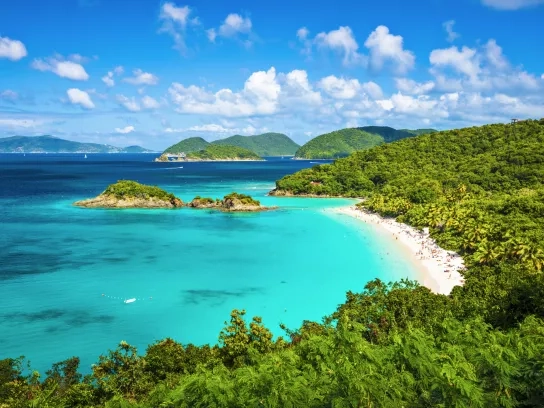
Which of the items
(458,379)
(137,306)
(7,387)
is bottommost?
(137,306)

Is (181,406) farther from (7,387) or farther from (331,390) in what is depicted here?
(7,387)

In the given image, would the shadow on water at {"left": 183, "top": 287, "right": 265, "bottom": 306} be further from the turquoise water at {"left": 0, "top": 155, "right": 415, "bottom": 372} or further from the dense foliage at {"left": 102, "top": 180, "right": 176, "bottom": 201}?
the dense foliage at {"left": 102, "top": 180, "right": 176, "bottom": 201}

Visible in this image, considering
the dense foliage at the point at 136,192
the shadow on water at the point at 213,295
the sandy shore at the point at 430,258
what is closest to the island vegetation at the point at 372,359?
the sandy shore at the point at 430,258

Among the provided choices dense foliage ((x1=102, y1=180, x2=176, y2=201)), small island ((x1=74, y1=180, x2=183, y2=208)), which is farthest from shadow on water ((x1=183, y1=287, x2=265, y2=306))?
dense foliage ((x1=102, y1=180, x2=176, y2=201))

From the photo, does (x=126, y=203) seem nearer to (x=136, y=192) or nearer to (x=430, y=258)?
(x=136, y=192)

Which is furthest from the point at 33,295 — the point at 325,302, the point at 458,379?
the point at 458,379

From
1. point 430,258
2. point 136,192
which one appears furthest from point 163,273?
point 136,192
